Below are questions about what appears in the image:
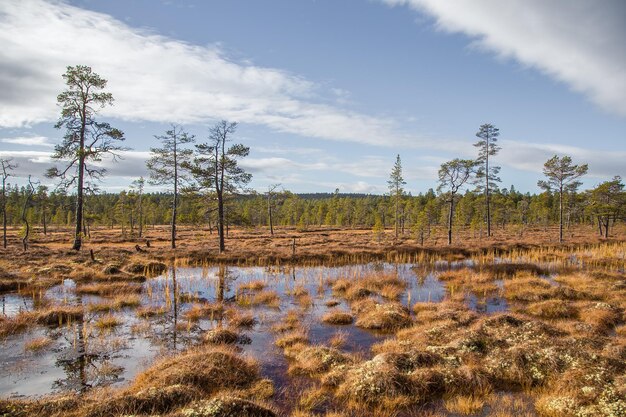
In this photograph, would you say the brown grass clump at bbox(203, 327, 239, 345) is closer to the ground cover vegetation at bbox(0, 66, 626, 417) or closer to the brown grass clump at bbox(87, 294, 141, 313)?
the ground cover vegetation at bbox(0, 66, 626, 417)

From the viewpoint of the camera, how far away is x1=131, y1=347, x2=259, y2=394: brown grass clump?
8.79m

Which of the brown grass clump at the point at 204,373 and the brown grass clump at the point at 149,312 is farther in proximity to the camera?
the brown grass clump at the point at 149,312

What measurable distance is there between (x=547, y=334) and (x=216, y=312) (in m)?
13.2

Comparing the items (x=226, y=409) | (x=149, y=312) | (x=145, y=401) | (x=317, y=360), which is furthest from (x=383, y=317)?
(x=149, y=312)

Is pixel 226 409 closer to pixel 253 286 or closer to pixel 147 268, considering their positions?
pixel 253 286

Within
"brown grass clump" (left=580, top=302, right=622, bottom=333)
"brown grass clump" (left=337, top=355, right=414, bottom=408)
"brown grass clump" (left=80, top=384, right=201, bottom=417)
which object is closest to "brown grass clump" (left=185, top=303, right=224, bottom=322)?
"brown grass clump" (left=80, top=384, right=201, bottom=417)

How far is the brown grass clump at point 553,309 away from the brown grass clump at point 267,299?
40.1ft

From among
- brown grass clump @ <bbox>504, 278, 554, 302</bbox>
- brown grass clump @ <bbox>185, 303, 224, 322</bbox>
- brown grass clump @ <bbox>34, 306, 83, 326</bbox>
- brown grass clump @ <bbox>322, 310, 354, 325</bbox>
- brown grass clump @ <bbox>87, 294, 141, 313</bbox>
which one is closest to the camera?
brown grass clump @ <bbox>34, 306, 83, 326</bbox>

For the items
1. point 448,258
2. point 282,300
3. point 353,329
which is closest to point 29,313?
point 282,300

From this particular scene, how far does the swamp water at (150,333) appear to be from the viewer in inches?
390

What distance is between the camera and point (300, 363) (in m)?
10.7

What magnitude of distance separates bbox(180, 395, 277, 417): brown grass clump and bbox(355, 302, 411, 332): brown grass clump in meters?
7.72

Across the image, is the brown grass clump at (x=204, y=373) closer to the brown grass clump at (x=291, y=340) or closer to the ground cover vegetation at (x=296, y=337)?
the ground cover vegetation at (x=296, y=337)

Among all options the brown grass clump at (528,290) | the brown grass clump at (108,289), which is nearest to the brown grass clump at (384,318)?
the brown grass clump at (528,290)
